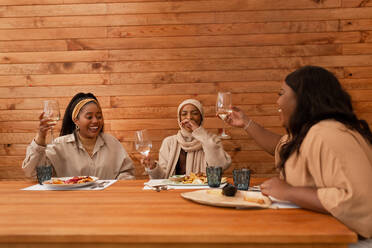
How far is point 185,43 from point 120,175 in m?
1.57

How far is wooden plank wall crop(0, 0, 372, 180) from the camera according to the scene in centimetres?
329

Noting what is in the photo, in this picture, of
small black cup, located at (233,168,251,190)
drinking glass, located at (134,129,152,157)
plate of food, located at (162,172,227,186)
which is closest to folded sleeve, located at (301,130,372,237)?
small black cup, located at (233,168,251,190)

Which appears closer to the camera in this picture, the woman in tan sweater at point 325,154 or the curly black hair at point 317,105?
the woman in tan sweater at point 325,154

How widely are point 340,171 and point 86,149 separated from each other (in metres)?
2.03

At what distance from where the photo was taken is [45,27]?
342cm

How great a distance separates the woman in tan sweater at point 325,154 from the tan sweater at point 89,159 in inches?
60.1

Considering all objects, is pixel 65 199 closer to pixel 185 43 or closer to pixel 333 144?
pixel 333 144

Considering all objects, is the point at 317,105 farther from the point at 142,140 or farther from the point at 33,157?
the point at 33,157

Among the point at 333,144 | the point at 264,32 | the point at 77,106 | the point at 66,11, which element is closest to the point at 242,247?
the point at 333,144

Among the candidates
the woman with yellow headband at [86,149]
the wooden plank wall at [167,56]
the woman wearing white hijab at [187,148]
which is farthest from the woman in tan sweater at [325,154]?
the wooden plank wall at [167,56]

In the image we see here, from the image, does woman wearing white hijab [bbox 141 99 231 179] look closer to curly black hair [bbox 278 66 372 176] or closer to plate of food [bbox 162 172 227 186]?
plate of food [bbox 162 172 227 186]

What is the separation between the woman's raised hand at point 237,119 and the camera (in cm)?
214

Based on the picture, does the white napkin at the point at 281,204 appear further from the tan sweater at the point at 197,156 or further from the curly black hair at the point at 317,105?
the tan sweater at the point at 197,156

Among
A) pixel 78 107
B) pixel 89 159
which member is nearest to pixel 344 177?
pixel 89 159
